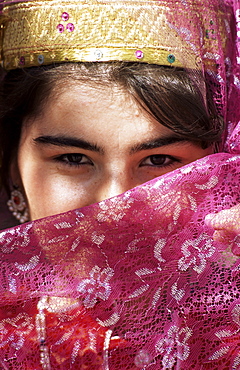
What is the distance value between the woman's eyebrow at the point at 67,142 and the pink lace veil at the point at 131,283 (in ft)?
0.75

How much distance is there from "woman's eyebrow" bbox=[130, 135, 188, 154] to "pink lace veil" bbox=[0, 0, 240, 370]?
0.18 metres

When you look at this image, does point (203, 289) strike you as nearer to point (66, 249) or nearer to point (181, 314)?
point (181, 314)

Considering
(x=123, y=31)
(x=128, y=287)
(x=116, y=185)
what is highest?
(x=123, y=31)

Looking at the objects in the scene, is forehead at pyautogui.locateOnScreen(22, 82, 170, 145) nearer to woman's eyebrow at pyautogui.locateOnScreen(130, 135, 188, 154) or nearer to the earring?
woman's eyebrow at pyautogui.locateOnScreen(130, 135, 188, 154)

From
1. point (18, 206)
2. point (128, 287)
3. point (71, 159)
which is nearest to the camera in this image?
point (128, 287)

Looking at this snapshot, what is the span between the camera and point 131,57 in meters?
1.14

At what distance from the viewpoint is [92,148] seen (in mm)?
1168

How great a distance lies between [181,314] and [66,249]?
0.87 feet

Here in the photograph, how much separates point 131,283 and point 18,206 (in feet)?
2.41

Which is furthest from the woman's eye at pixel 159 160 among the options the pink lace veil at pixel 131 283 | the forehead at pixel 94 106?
the pink lace veil at pixel 131 283

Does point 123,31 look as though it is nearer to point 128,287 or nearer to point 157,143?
point 157,143

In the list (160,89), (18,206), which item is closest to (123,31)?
(160,89)

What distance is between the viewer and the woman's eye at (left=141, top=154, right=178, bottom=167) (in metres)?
1.21

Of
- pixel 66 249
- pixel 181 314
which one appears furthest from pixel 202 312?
pixel 66 249
